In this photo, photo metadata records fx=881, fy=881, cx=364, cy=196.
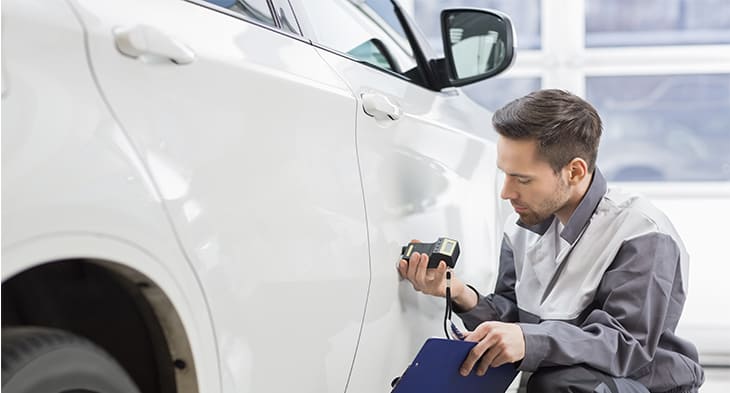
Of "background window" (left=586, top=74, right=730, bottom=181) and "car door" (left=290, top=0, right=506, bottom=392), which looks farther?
"background window" (left=586, top=74, right=730, bottom=181)

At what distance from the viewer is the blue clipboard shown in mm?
1427

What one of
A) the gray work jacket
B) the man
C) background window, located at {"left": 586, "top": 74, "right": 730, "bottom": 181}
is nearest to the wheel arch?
the man

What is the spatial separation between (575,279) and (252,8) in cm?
86

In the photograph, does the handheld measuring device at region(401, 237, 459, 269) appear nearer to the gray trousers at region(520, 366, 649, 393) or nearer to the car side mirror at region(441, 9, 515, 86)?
the gray trousers at region(520, 366, 649, 393)

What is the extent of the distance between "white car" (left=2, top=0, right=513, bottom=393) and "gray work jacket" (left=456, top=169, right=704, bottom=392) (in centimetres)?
28

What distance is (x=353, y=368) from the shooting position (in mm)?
1336

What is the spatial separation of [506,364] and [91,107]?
99 cm

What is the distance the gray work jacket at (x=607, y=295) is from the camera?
1.58 m

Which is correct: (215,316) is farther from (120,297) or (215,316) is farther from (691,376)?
(691,376)

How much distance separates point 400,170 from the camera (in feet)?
5.13

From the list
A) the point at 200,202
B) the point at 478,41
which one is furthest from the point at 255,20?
the point at 478,41

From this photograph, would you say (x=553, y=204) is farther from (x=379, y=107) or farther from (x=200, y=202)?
(x=200, y=202)

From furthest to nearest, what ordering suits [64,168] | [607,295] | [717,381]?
[717,381] → [607,295] → [64,168]

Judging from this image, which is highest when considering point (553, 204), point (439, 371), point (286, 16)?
point (286, 16)
